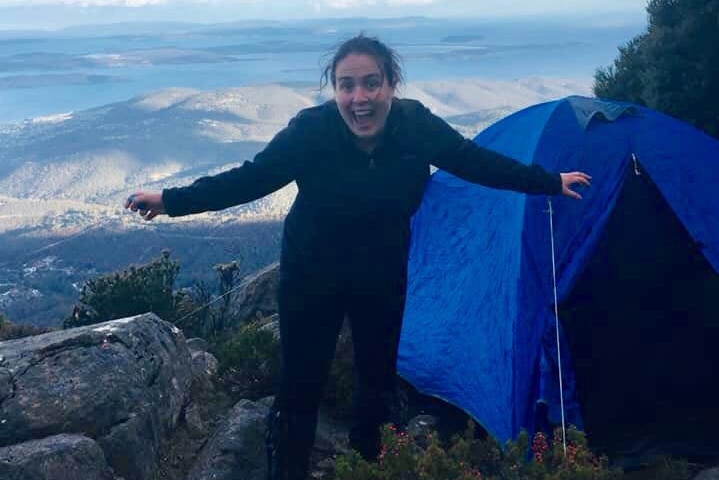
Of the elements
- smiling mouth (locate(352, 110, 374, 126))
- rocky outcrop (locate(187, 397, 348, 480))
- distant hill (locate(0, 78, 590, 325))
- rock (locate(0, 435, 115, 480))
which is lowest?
distant hill (locate(0, 78, 590, 325))

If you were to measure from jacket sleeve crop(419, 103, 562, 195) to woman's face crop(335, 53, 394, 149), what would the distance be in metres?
0.27

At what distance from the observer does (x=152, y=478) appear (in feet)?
14.3

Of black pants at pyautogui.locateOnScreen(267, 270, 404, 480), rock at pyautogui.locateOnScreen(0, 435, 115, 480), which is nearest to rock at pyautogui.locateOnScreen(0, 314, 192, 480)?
rock at pyautogui.locateOnScreen(0, 435, 115, 480)

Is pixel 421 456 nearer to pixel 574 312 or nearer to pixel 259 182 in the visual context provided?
pixel 259 182

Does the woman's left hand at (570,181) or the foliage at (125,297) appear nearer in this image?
the woman's left hand at (570,181)

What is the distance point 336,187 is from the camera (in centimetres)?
331

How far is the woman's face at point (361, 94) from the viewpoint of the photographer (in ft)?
10.8

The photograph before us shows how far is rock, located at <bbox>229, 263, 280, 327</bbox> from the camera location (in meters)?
8.43

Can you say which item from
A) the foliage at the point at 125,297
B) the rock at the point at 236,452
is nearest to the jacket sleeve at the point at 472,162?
A: the rock at the point at 236,452

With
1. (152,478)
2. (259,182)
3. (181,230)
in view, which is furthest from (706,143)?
(181,230)

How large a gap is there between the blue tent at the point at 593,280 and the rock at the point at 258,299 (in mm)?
3010

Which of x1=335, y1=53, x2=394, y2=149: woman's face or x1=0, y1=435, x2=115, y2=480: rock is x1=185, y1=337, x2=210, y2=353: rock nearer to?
x1=0, y1=435, x2=115, y2=480: rock

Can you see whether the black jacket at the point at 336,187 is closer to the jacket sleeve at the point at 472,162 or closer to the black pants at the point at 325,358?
the jacket sleeve at the point at 472,162

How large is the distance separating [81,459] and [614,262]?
12.2ft
